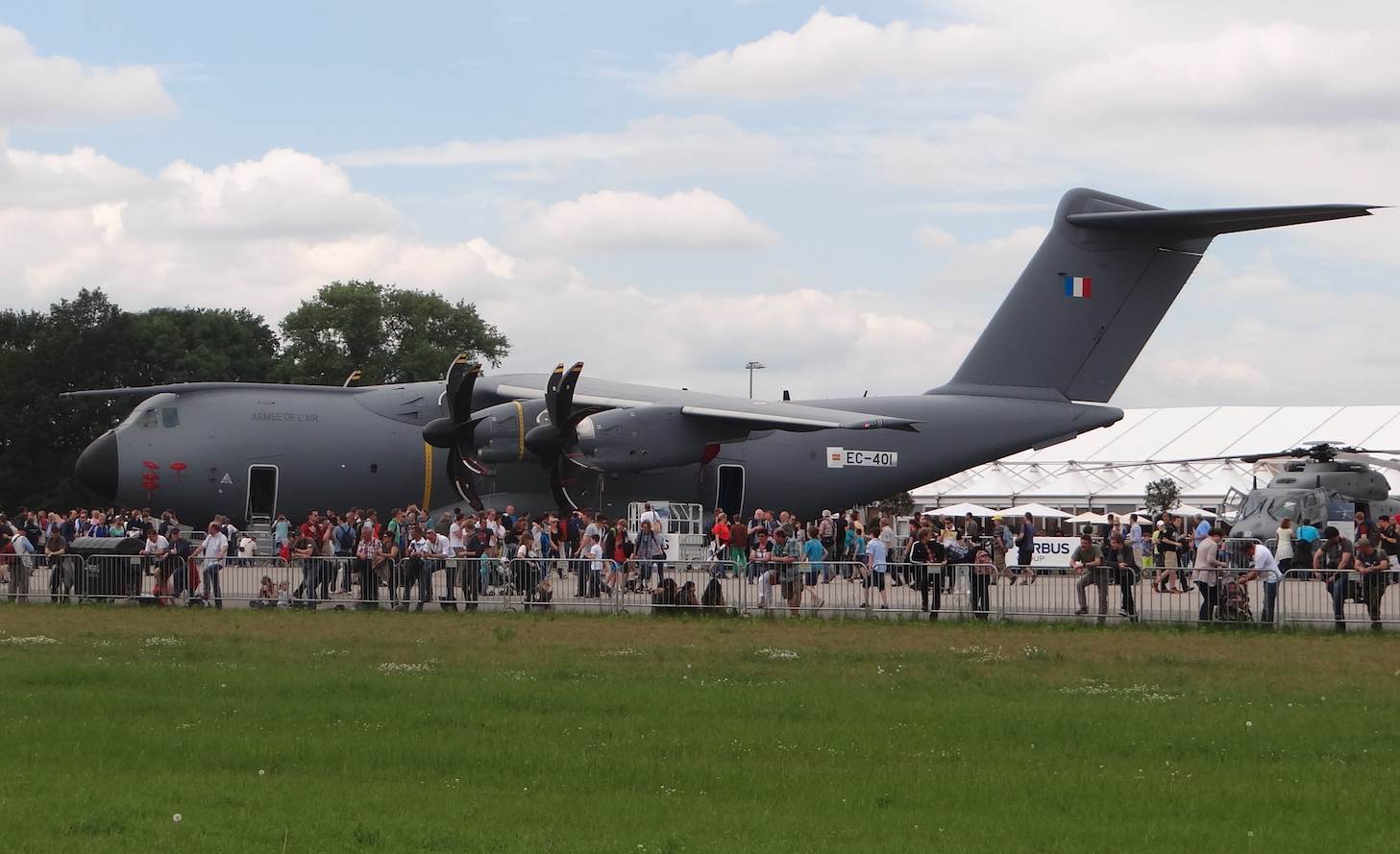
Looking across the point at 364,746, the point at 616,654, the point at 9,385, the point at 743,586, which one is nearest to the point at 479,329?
the point at 9,385

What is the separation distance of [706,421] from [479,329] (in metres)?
60.7

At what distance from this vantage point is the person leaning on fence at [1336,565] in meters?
19.7

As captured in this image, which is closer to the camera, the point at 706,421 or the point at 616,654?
the point at 616,654

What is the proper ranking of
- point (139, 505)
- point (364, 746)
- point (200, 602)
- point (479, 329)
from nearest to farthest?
point (364, 746)
point (200, 602)
point (139, 505)
point (479, 329)

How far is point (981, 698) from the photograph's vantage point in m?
13.0

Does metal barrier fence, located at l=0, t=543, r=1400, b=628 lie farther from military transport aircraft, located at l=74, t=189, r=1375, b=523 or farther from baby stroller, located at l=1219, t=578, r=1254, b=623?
military transport aircraft, located at l=74, t=189, r=1375, b=523

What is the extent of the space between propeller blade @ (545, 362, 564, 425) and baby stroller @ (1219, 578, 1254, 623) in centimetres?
1214

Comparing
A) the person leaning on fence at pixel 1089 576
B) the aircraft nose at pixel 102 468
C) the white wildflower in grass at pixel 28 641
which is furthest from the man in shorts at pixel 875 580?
the aircraft nose at pixel 102 468

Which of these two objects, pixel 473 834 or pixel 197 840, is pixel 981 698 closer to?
pixel 473 834

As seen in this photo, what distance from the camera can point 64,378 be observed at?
58.8m

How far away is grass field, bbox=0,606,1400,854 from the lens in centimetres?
796

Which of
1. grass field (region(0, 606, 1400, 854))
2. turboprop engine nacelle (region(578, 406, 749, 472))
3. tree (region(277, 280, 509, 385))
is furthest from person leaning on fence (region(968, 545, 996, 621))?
tree (region(277, 280, 509, 385))

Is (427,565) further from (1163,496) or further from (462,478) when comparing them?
(1163,496)

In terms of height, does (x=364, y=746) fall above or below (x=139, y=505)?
below
